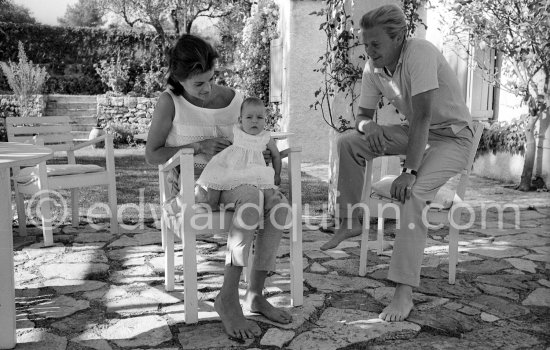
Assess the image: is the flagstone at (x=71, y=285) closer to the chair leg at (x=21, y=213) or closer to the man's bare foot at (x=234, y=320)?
the man's bare foot at (x=234, y=320)

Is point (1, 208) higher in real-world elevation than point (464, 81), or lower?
lower

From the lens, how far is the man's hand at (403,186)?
10.1 feet

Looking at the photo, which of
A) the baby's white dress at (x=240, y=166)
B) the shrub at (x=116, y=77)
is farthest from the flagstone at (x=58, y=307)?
the shrub at (x=116, y=77)

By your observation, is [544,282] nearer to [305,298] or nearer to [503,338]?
[503,338]

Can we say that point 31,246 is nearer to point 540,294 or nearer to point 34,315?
point 34,315

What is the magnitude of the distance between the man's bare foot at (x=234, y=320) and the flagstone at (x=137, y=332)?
0.26m

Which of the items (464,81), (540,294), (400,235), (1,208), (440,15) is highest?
(440,15)

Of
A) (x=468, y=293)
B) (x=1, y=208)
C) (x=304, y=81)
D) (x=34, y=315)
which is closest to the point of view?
(x=1, y=208)

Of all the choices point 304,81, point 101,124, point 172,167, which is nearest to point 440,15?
point 304,81

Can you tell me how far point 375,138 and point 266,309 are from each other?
115 centimetres

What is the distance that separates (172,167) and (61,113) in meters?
11.8

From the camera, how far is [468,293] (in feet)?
11.1

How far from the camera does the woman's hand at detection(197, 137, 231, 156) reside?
3.09m

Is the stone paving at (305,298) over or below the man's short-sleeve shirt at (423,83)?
below
